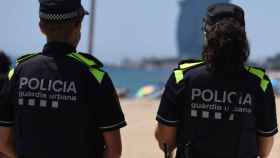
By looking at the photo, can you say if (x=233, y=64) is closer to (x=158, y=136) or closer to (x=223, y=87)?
(x=223, y=87)

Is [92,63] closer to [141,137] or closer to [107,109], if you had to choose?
[107,109]

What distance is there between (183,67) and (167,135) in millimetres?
415

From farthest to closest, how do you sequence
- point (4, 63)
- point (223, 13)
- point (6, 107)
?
point (4, 63) → point (223, 13) → point (6, 107)

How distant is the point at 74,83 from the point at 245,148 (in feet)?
3.50

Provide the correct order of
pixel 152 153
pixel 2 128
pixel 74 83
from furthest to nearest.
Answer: pixel 152 153, pixel 2 128, pixel 74 83

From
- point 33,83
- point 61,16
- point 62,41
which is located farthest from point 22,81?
point 61,16

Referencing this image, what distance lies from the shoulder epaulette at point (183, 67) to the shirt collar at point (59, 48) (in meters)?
0.64

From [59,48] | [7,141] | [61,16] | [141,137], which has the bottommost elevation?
[141,137]

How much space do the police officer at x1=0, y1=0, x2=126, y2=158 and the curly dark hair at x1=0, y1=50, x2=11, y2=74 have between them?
1.70 metres

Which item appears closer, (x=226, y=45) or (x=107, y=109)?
(x=107, y=109)

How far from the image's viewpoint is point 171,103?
3.58m

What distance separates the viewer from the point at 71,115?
3234 mm

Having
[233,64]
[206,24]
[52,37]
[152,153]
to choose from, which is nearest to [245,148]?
[233,64]

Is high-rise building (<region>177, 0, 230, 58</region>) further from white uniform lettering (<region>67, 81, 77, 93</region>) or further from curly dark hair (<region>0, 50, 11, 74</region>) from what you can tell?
white uniform lettering (<region>67, 81, 77, 93</region>)
